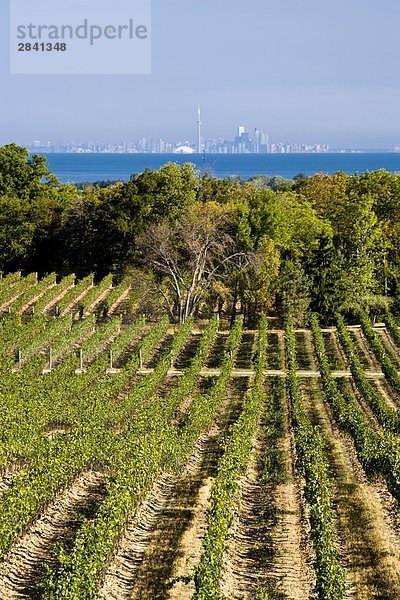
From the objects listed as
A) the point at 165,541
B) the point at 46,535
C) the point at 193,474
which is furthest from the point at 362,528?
the point at 46,535

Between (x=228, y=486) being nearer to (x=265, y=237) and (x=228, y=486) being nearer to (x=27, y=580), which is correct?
(x=27, y=580)

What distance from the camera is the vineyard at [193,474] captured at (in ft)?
53.4

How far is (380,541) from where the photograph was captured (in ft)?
61.1

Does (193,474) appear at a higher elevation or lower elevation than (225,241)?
lower

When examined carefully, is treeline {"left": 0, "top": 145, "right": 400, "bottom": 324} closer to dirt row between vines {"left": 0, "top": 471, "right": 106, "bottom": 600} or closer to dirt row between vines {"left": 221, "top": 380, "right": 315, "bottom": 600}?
dirt row between vines {"left": 221, "top": 380, "right": 315, "bottom": 600}

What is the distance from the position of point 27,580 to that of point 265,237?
34.3 metres

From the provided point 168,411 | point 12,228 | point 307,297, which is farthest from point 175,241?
point 168,411

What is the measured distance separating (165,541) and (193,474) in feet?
16.7

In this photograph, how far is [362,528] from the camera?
63.6 feet

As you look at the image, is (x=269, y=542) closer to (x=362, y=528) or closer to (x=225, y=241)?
(x=362, y=528)

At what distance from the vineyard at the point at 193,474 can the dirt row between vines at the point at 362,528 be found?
53 millimetres

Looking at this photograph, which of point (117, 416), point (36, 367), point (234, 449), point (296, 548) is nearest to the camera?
point (296, 548)

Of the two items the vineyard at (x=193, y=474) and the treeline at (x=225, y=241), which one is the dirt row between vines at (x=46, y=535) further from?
the treeline at (x=225, y=241)

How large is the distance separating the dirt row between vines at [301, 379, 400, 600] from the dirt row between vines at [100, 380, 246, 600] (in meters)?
3.52
